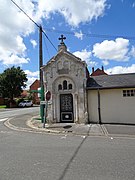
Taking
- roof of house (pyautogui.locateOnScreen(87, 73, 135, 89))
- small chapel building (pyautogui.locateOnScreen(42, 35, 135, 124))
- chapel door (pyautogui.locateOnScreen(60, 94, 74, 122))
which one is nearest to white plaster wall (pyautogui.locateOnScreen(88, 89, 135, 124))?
small chapel building (pyautogui.locateOnScreen(42, 35, 135, 124))

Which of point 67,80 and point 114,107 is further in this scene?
point 67,80

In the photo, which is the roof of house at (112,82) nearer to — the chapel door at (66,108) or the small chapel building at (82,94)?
the small chapel building at (82,94)

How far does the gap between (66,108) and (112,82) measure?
4088 millimetres

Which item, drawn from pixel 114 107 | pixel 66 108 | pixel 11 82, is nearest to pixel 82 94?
pixel 66 108

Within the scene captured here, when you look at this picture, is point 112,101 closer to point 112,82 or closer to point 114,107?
point 114,107

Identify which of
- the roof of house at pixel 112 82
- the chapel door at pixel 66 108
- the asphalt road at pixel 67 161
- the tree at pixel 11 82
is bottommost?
the asphalt road at pixel 67 161

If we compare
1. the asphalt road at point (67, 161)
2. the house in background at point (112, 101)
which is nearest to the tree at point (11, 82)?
the house in background at point (112, 101)

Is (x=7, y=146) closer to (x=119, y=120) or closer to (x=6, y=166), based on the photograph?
(x=6, y=166)

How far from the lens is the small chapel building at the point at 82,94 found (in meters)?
15.3

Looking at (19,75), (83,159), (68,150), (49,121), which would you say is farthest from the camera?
(19,75)

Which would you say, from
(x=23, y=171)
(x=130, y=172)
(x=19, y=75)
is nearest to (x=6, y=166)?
(x=23, y=171)

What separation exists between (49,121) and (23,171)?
11.0 meters

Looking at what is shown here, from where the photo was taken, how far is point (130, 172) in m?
5.35

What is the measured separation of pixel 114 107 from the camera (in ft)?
50.8
